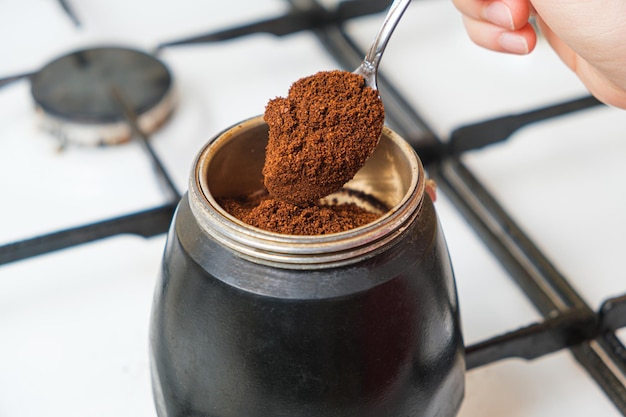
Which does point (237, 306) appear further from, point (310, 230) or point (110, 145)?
point (110, 145)

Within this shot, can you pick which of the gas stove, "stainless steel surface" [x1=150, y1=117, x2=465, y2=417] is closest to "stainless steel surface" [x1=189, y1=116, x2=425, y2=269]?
"stainless steel surface" [x1=150, y1=117, x2=465, y2=417]

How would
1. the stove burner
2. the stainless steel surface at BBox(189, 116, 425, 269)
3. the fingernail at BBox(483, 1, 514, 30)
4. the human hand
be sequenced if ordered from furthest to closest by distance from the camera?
the stove burner, the fingernail at BBox(483, 1, 514, 30), the human hand, the stainless steel surface at BBox(189, 116, 425, 269)

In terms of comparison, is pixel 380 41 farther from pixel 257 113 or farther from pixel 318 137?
pixel 257 113

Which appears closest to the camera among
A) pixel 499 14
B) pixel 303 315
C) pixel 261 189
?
pixel 303 315

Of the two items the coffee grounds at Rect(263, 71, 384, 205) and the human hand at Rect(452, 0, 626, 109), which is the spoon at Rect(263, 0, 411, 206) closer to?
the coffee grounds at Rect(263, 71, 384, 205)

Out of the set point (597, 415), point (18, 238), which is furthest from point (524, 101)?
point (18, 238)

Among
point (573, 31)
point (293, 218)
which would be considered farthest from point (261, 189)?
point (573, 31)
